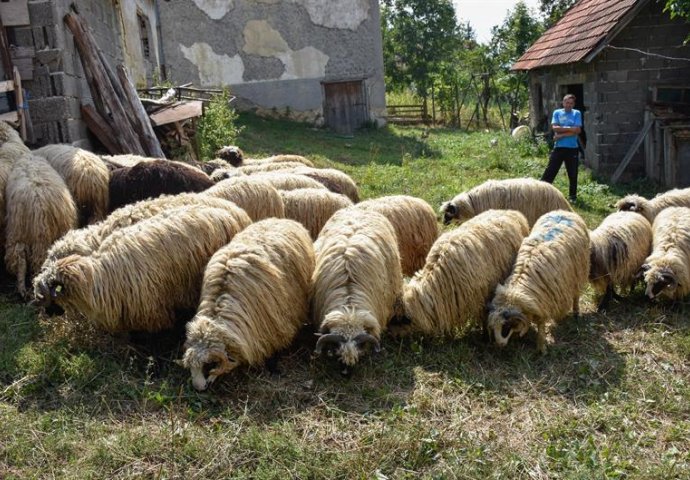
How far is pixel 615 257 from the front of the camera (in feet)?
20.7

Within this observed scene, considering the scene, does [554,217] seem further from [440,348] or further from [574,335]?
[440,348]

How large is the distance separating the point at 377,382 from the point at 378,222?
65.2 inches

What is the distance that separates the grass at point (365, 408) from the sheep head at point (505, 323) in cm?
16

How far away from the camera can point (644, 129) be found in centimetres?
1222

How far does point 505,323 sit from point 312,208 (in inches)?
113

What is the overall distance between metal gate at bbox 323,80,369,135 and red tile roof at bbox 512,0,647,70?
6568 millimetres

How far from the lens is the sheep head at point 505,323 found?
16.4 ft

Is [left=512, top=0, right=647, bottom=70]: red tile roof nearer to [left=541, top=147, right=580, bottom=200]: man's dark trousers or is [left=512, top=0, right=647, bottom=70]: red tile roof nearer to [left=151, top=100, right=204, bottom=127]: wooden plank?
[left=541, top=147, right=580, bottom=200]: man's dark trousers

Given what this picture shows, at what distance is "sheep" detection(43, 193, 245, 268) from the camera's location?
17.3 ft

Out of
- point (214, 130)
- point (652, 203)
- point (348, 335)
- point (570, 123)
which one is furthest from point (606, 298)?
point (214, 130)

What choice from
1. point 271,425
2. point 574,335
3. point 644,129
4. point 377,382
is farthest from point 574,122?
point 271,425

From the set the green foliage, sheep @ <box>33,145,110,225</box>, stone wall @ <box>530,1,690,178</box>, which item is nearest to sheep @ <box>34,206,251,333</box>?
sheep @ <box>33,145,110,225</box>

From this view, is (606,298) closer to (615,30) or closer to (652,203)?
(652,203)

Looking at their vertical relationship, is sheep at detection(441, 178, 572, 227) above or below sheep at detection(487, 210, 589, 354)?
above
